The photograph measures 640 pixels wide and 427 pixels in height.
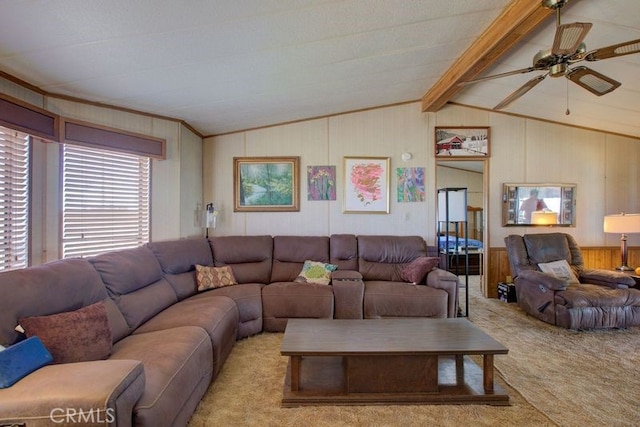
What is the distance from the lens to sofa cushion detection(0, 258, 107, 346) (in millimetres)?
1562

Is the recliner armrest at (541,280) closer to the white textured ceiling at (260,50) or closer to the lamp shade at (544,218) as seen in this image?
the lamp shade at (544,218)

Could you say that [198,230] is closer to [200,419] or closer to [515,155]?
[200,419]

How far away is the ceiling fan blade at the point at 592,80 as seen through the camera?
2.22 metres

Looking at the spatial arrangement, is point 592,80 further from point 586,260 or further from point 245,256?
point 245,256

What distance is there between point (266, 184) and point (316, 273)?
1572mm

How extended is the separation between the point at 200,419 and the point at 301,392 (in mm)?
639

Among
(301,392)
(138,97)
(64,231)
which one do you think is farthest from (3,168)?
(301,392)

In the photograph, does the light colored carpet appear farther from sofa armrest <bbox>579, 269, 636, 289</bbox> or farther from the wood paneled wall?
the wood paneled wall

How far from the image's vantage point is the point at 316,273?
12.1ft

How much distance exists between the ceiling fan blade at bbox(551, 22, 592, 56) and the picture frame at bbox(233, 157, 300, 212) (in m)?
3.11

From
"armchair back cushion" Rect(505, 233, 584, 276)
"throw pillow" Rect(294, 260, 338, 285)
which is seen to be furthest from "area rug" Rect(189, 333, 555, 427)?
"armchair back cushion" Rect(505, 233, 584, 276)

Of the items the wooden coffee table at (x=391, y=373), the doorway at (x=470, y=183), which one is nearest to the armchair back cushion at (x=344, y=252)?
the wooden coffee table at (x=391, y=373)

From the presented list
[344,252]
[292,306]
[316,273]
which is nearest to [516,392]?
[292,306]

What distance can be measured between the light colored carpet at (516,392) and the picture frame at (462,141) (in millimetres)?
2524
